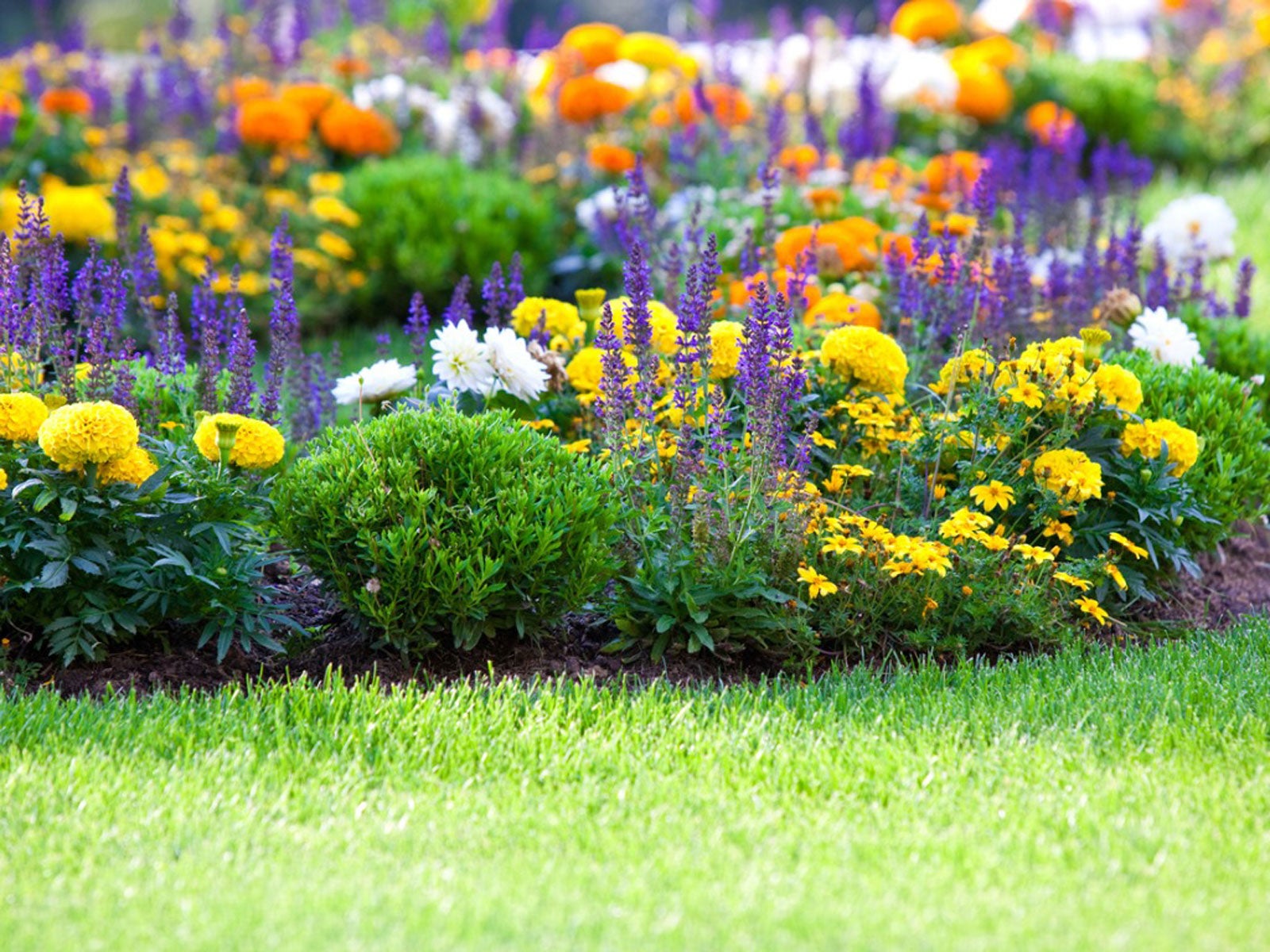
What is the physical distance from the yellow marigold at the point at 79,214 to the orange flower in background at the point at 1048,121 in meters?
4.38

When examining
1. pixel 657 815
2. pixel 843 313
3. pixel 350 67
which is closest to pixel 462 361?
pixel 843 313

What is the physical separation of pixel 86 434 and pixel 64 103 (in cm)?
486

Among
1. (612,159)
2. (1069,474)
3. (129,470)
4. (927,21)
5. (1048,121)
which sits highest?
(927,21)

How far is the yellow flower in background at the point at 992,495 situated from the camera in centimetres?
382

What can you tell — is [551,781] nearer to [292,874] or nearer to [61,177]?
[292,874]

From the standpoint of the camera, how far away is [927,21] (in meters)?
10.1

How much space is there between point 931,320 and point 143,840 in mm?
3020

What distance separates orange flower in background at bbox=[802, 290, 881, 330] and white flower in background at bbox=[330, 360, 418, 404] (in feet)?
4.41

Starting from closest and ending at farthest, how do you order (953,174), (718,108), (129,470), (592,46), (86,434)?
(86,434)
(129,470)
(953,174)
(718,108)
(592,46)

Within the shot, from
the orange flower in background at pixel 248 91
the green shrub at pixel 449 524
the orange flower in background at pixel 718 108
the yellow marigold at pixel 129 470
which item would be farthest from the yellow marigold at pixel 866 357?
the orange flower in background at pixel 248 91

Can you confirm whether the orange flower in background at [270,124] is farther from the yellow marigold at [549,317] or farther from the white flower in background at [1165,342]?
the white flower in background at [1165,342]

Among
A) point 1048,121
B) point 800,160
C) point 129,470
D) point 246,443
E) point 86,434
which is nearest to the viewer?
point 86,434

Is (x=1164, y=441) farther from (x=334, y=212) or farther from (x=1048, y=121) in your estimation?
(x=1048, y=121)

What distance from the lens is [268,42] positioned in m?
8.98
